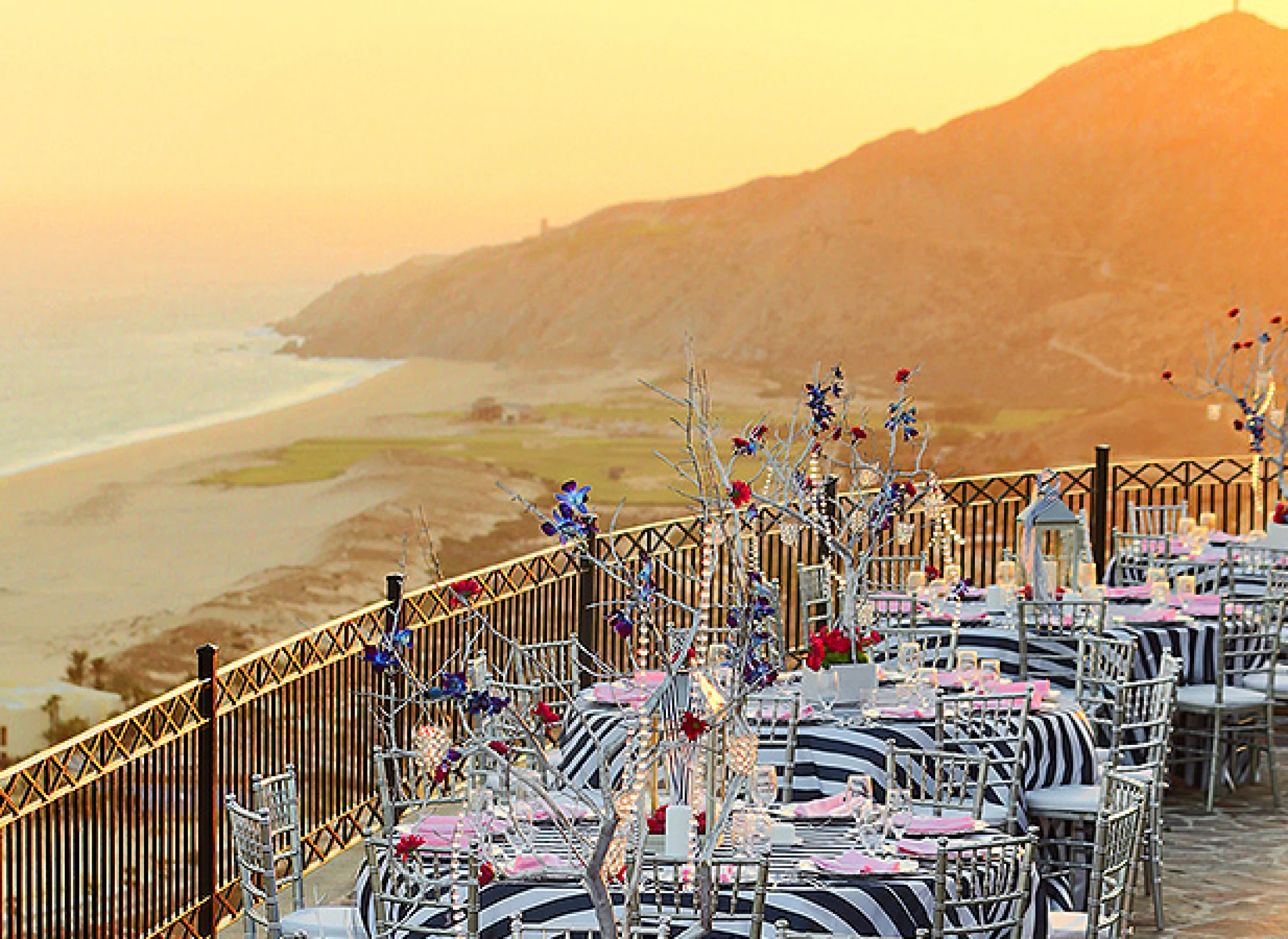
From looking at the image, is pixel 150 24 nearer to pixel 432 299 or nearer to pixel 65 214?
pixel 65 214

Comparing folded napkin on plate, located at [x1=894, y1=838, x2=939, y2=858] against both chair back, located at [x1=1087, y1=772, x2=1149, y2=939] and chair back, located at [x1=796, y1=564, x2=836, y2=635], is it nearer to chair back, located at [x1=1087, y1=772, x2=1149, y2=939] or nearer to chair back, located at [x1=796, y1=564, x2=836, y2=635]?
chair back, located at [x1=1087, y1=772, x2=1149, y2=939]

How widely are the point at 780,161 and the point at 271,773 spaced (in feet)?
109

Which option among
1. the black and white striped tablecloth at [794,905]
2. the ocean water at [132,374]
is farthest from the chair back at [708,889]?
the ocean water at [132,374]

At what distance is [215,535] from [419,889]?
1303 inches

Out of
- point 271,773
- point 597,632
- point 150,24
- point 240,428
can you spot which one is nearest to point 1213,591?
point 597,632

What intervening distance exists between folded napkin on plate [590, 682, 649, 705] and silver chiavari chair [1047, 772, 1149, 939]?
2038 mm

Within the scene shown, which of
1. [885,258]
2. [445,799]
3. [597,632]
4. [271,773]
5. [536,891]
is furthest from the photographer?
[885,258]

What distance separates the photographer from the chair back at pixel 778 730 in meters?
6.25

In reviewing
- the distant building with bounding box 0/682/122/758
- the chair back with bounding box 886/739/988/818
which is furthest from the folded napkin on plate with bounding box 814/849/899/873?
the distant building with bounding box 0/682/122/758

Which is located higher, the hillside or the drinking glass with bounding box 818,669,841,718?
the hillside

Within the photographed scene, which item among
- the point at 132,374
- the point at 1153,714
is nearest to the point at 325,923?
the point at 1153,714

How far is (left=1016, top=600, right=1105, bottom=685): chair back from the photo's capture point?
8.19 metres

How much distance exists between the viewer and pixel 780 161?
3984 centimetres

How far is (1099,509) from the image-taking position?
12500 mm
